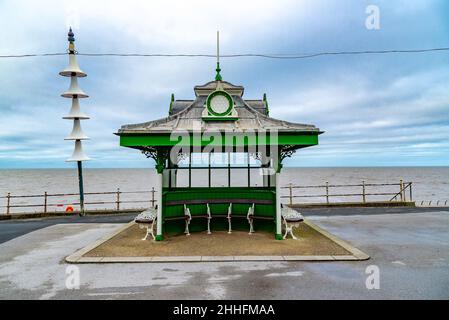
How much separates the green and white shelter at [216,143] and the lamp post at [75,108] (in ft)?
24.6

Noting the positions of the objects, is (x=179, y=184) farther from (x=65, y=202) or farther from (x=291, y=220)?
(x=65, y=202)

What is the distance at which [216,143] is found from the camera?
349 inches

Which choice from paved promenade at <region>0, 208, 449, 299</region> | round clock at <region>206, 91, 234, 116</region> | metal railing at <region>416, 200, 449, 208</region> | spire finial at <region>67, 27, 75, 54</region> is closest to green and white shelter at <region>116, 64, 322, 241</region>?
round clock at <region>206, 91, 234, 116</region>

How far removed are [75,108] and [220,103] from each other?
10.9 meters

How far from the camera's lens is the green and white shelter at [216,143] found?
29.1 feet

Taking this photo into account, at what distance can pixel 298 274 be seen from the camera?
6.25m

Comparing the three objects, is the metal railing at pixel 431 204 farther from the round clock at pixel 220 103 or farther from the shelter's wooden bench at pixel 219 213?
the round clock at pixel 220 103

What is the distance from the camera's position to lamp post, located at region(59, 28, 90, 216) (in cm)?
1617

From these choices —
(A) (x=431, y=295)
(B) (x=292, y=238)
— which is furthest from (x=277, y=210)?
(A) (x=431, y=295)

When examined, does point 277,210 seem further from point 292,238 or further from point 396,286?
point 396,286

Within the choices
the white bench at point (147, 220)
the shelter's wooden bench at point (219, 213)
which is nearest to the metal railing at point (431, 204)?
the shelter's wooden bench at point (219, 213)

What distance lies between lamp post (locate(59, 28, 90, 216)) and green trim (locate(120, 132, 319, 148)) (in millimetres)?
9336

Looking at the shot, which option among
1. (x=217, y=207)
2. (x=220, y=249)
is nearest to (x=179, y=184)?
(x=217, y=207)
